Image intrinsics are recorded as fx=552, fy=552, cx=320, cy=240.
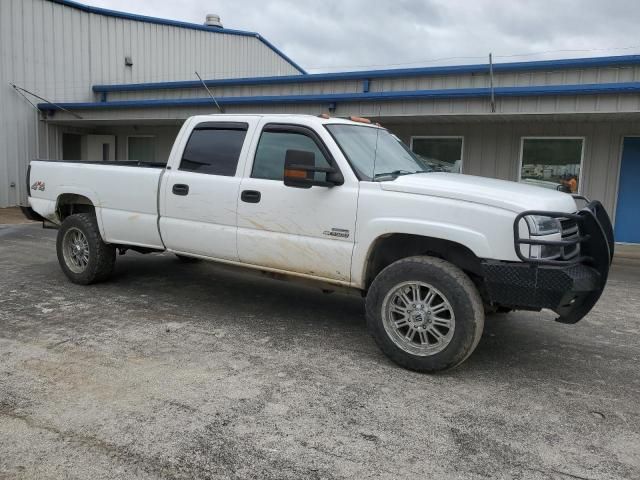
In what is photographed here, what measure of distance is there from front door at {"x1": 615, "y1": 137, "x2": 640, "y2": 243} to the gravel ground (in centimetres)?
653

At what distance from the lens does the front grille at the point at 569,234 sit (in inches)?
163

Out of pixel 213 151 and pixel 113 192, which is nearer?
pixel 213 151

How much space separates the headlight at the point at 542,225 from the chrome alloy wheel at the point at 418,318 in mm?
800

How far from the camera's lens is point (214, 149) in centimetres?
559

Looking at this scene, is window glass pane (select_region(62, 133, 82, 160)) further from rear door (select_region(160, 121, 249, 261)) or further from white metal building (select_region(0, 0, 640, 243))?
rear door (select_region(160, 121, 249, 261))

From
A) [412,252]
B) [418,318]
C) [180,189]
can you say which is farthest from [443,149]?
[418,318]

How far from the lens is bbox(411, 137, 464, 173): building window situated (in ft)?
41.8

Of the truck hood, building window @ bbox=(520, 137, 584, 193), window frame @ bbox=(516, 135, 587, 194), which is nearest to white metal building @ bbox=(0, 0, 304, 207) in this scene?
window frame @ bbox=(516, 135, 587, 194)

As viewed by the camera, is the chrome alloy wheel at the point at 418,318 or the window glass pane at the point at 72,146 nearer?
the chrome alloy wheel at the point at 418,318

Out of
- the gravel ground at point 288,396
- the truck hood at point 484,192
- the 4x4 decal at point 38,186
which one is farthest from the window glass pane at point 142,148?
the truck hood at point 484,192

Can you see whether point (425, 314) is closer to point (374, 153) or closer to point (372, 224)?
point (372, 224)

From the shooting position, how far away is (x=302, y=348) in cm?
473

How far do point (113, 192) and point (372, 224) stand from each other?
3.22 meters

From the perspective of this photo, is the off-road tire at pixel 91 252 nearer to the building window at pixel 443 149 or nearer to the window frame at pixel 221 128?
the window frame at pixel 221 128
